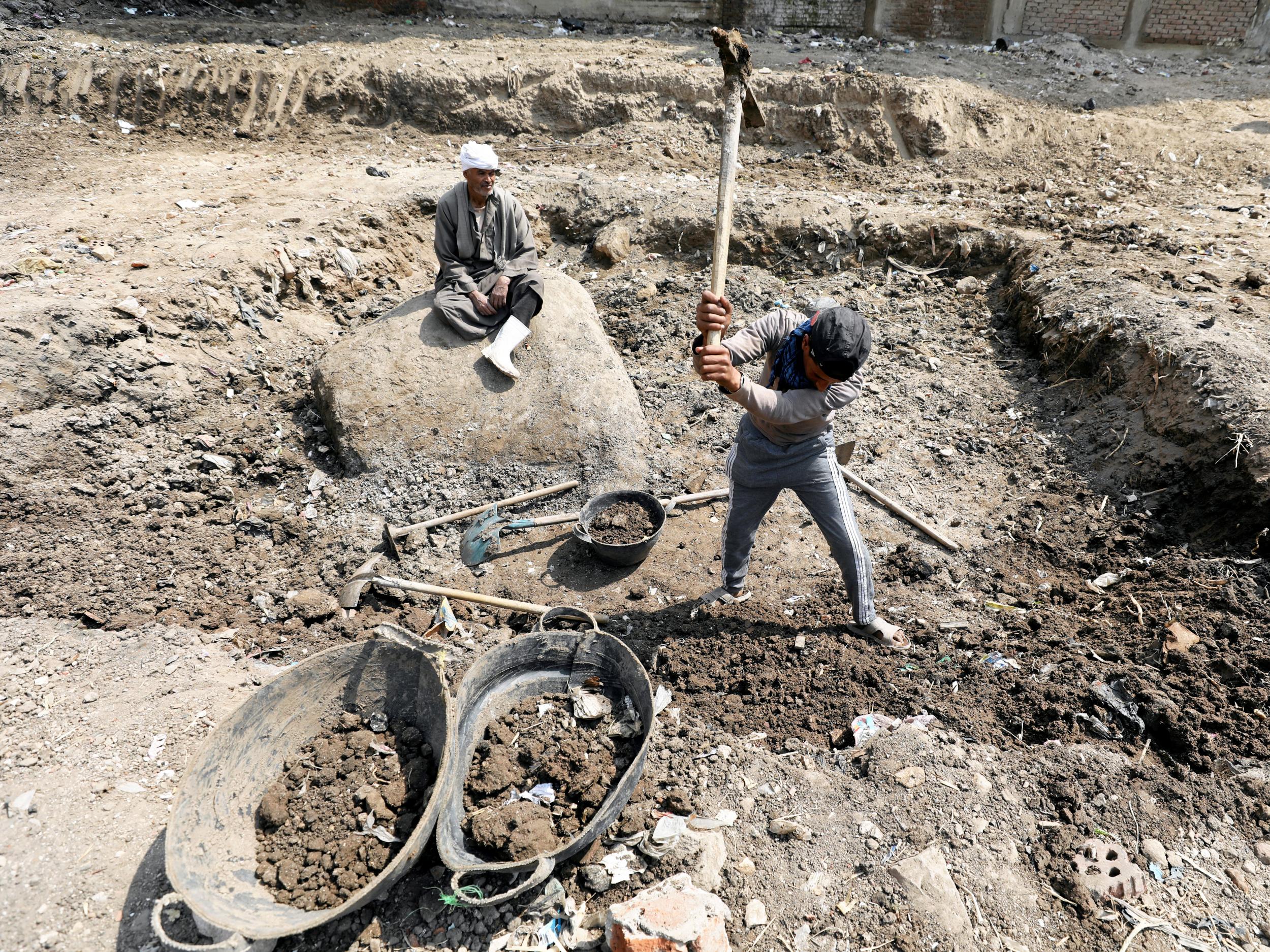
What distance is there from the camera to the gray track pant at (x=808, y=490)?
10.4 ft

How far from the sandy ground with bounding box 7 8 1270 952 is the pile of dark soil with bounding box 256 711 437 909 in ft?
0.70

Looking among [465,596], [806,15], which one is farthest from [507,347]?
[806,15]

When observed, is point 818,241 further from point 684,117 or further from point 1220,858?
point 1220,858

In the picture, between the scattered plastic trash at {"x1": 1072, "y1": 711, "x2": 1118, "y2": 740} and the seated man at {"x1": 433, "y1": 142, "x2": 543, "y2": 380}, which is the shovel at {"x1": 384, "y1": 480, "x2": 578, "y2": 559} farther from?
the scattered plastic trash at {"x1": 1072, "y1": 711, "x2": 1118, "y2": 740}

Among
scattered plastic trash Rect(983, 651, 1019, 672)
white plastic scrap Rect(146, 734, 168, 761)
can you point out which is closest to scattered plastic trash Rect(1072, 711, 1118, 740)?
scattered plastic trash Rect(983, 651, 1019, 672)

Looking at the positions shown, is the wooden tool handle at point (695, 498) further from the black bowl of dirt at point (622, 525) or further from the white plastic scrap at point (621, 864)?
the white plastic scrap at point (621, 864)

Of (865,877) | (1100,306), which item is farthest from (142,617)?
(1100,306)

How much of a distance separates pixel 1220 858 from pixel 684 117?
9.37 metres

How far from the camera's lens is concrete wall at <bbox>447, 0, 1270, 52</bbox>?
11.4m

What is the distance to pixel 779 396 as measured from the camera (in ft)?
9.54

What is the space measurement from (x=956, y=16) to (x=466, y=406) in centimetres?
1259

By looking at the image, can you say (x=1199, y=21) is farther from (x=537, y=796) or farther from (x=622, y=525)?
(x=537, y=796)

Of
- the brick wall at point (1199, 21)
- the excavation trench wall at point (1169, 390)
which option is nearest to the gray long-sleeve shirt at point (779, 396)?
the excavation trench wall at point (1169, 390)

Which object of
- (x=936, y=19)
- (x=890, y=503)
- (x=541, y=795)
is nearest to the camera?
(x=541, y=795)
